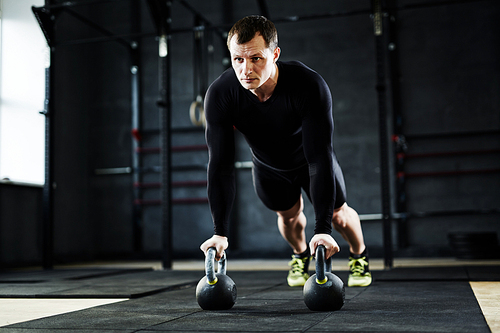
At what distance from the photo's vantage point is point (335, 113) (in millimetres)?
6703

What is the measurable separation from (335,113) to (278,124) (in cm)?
450

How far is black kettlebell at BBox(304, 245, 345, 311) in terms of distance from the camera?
1.98 meters

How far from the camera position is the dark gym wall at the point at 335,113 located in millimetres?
6289

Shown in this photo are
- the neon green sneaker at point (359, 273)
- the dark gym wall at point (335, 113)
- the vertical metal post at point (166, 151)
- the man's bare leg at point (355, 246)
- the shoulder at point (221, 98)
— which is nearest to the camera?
the shoulder at point (221, 98)

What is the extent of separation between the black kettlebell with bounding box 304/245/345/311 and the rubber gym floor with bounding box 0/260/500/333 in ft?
0.11

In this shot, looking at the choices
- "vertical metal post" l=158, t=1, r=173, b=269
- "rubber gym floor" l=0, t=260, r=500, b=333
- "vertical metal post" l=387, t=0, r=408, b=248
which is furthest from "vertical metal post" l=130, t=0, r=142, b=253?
"rubber gym floor" l=0, t=260, r=500, b=333

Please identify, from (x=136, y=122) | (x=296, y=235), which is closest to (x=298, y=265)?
(x=296, y=235)

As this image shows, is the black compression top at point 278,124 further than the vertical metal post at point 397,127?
No

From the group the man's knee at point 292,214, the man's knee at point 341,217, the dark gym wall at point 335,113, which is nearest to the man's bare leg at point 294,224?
the man's knee at point 292,214

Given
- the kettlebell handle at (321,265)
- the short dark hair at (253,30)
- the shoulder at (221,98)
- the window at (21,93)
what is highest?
the window at (21,93)

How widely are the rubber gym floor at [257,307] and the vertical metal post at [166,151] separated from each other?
1.47 m

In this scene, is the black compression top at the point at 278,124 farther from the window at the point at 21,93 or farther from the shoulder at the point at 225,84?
the window at the point at 21,93

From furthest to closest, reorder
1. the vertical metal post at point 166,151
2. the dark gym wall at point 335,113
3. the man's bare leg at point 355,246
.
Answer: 1. the dark gym wall at point 335,113
2. the vertical metal post at point 166,151
3. the man's bare leg at point 355,246

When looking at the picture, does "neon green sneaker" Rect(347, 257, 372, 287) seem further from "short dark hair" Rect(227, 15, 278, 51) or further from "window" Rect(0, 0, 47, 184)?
"window" Rect(0, 0, 47, 184)
